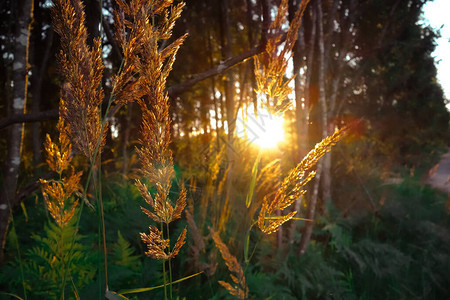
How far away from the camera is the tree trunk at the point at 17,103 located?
2.16 m

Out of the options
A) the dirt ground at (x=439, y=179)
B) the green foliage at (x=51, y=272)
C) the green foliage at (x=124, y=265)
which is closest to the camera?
the green foliage at (x=51, y=272)

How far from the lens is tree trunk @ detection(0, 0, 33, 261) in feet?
7.10

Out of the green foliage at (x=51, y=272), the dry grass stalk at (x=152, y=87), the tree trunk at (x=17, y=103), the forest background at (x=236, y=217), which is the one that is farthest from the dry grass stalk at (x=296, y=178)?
the tree trunk at (x=17, y=103)

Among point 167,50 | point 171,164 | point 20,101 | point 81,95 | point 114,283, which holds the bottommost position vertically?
point 114,283

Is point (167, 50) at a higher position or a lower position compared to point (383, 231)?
higher

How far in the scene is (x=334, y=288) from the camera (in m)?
2.66

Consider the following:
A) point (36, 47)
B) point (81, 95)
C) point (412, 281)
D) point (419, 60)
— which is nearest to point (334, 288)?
point (412, 281)

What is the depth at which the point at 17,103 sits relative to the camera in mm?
2191

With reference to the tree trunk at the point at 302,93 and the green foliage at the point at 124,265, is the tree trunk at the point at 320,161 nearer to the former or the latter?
the tree trunk at the point at 302,93

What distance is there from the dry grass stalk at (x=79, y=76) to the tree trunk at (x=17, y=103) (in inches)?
62.7

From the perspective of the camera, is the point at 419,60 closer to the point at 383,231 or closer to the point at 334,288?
the point at 383,231

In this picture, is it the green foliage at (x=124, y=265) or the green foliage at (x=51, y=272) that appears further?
the green foliage at (x=124, y=265)

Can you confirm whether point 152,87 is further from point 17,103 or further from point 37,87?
point 37,87

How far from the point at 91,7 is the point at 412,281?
4.20 metres
